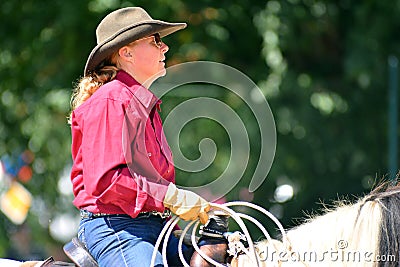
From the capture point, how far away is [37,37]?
9.70 metres

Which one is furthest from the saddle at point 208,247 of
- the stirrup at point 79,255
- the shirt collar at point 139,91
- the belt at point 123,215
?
the shirt collar at point 139,91

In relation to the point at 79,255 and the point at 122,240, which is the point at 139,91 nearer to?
the point at 122,240

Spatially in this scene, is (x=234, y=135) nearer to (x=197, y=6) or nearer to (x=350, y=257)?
(x=197, y=6)

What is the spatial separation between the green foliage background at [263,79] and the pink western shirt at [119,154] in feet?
19.1

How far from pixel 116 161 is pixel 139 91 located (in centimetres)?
36

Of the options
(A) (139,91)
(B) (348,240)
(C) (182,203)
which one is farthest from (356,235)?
(A) (139,91)

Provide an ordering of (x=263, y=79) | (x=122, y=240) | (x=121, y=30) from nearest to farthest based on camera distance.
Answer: (x=122, y=240), (x=121, y=30), (x=263, y=79)

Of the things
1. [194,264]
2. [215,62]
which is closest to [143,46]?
[194,264]

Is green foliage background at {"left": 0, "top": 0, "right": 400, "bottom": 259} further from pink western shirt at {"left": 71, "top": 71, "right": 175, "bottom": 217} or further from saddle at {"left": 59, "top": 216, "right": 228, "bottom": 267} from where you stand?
pink western shirt at {"left": 71, "top": 71, "right": 175, "bottom": 217}

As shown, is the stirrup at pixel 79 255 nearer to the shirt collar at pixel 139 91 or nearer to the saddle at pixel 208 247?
the saddle at pixel 208 247

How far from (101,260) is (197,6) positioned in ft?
21.1

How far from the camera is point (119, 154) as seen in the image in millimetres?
3092

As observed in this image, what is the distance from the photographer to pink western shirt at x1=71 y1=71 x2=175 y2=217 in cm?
310

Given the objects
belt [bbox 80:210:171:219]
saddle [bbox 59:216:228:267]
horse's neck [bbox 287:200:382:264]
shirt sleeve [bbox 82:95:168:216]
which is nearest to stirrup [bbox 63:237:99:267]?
saddle [bbox 59:216:228:267]
